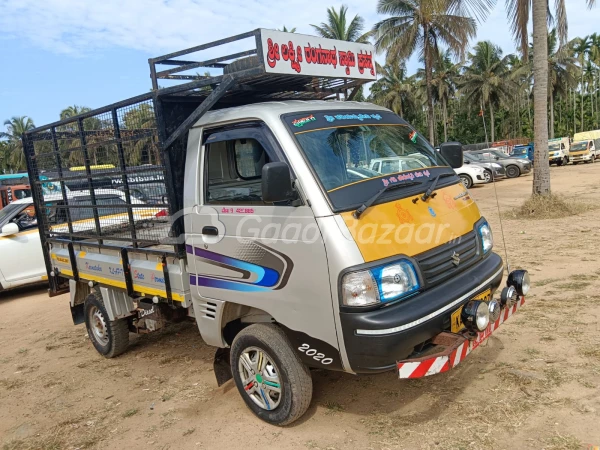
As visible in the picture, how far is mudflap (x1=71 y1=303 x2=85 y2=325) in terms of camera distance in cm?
588

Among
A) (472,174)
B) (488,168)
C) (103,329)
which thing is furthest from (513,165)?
(103,329)

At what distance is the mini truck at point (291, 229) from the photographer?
2.97m

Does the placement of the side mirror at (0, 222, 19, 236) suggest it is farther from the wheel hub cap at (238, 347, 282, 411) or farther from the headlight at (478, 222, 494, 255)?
the headlight at (478, 222, 494, 255)

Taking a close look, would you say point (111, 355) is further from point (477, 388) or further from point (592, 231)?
point (592, 231)

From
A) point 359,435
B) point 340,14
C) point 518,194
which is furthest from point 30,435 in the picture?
point 340,14

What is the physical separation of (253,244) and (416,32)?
2578cm

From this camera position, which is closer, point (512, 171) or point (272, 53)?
point (272, 53)

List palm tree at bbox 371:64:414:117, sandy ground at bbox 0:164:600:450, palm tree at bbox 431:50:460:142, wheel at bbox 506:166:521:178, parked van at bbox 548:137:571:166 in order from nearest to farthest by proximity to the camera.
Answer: sandy ground at bbox 0:164:600:450 → wheel at bbox 506:166:521:178 → parked van at bbox 548:137:571:166 → palm tree at bbox 431:50:460:142 → palm tree at bbox 371:64:414:117

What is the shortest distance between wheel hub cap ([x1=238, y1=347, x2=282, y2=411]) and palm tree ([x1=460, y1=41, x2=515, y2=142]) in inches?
1772

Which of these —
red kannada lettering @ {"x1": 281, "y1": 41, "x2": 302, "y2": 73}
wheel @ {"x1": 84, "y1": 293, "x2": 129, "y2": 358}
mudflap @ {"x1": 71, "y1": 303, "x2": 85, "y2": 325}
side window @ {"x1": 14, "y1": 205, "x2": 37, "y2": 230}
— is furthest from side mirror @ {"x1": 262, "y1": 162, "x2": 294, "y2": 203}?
side window @ {"x1": 14, "y1": 205, "x2": 37, "y2": 230}

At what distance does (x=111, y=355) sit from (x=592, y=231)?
851 cm

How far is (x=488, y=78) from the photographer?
4403 cm

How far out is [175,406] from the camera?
4.10 metres

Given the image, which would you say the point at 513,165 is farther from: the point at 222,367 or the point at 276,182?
the point at 276,182
